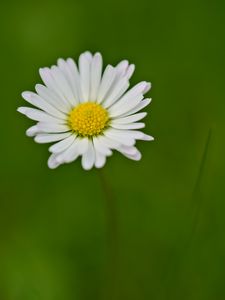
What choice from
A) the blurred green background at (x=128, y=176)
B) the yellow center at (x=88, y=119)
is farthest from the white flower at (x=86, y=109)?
the blurred green background at (x=128, y=176)

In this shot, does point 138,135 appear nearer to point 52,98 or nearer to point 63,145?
point 63,145

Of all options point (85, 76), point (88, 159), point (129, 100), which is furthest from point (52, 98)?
point (88, 159)

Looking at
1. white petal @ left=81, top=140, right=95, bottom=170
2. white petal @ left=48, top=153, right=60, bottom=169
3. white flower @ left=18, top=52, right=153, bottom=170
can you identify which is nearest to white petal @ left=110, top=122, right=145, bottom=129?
white flower @ left=18, top=52, right=153, bottom=170

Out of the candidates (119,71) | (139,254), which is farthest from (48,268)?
(119,71)

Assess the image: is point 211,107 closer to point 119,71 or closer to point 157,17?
point 157,17

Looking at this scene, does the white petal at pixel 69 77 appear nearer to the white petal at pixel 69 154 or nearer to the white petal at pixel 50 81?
the white petal at pixel 50 81

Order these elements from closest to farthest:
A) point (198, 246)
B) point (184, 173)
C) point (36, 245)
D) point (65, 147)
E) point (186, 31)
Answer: point (65, 147), point (198, 246), point (36, 245), point (184, 173), point (186, 31)
